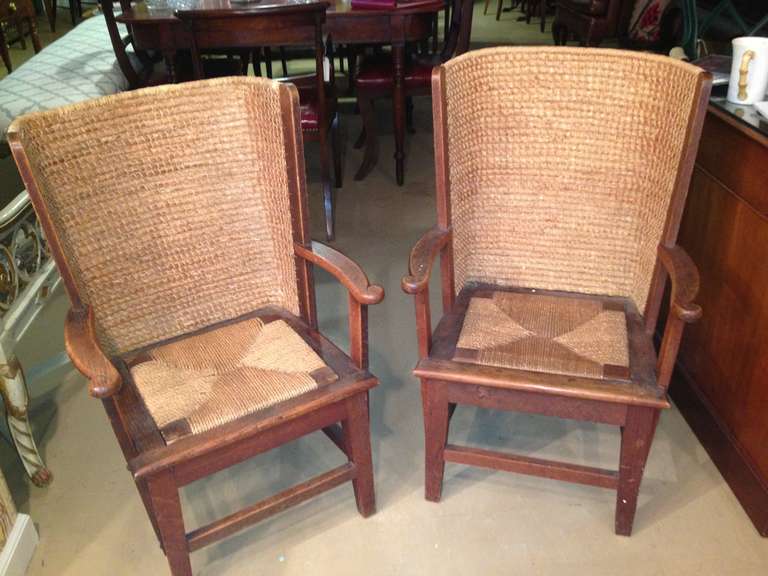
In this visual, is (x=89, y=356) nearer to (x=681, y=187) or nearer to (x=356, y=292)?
(x=356, y=292)

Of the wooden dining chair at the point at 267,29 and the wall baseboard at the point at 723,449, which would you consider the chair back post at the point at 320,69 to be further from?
the wall baseboard at the point at 723,449

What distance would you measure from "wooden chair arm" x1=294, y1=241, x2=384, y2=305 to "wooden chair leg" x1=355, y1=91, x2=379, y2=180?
1.83 m

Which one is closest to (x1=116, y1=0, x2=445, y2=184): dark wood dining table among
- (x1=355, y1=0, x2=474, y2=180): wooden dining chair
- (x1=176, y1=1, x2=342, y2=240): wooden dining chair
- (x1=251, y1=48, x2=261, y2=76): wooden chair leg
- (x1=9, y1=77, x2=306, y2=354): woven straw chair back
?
(x1=355, y1=0, x2=474, y2=180): wooden dining chair

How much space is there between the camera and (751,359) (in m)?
1.51

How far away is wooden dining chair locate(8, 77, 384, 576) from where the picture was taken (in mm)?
1260

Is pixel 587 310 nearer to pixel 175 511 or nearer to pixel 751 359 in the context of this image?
pixel 751 359

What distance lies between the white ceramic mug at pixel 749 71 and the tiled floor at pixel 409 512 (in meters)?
0.86

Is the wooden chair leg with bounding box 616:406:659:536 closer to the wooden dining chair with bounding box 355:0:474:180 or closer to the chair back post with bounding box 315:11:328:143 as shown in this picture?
the chair back post with bounding box 315:11:328:143

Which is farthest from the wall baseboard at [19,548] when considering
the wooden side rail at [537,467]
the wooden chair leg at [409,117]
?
the wooden chair leg at [409,117]

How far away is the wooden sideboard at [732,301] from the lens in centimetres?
146

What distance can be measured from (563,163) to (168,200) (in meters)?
0.92

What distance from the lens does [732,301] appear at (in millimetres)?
1574

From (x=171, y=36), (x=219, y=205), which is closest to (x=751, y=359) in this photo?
(x=219, y=205)

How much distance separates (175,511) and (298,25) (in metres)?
1.77
